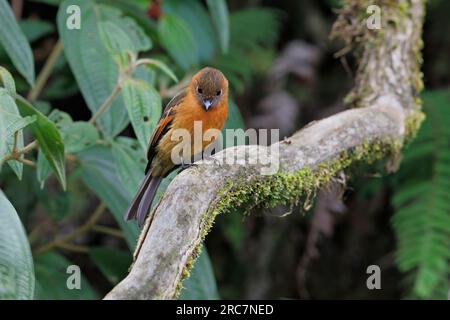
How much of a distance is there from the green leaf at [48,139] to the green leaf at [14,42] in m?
0.44

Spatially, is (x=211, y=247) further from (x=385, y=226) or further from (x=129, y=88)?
(x=129, y=88)

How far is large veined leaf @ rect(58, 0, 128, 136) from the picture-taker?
9.68 ft

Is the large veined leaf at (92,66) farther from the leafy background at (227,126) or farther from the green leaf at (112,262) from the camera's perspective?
the green leaf at (112,262)

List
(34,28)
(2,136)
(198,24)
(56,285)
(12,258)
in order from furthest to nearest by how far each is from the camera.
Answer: (198,24), (34,28), (56,285), (2,136), (12,258)

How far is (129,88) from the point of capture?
2598 mm

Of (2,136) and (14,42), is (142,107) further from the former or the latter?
(2,136)

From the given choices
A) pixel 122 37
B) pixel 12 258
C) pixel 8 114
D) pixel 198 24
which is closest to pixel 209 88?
pixel 122 37

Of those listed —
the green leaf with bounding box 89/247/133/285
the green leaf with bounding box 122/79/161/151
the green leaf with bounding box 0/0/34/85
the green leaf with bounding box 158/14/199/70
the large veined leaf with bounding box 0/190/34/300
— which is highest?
the green leaf with bounding box 158/14/199/70

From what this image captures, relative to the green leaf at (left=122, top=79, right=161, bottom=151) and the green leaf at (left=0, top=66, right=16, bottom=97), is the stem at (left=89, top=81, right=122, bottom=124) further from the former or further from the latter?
the green leaf at (left=0, top=66, right=16, bottom=97)

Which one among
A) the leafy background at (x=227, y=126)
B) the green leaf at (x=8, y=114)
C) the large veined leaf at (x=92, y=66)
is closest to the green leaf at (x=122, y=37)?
the leafy background at (x=227, y=126)

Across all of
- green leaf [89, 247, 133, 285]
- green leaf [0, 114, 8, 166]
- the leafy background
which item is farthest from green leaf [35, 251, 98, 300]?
green leaf [0, 114, 8, 166]

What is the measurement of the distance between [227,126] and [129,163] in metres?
0.83

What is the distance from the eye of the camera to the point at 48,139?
221 cm

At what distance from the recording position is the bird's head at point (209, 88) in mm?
3070
